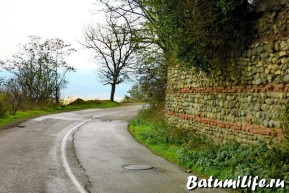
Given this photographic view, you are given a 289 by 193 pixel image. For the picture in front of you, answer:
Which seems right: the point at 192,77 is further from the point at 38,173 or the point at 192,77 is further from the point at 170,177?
the point at 38,173

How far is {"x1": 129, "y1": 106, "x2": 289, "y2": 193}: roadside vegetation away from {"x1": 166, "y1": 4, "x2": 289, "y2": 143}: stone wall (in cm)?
45

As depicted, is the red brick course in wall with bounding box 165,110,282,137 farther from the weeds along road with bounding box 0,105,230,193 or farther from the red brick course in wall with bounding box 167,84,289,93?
the weeds along road with bounding box 0,105,230,193

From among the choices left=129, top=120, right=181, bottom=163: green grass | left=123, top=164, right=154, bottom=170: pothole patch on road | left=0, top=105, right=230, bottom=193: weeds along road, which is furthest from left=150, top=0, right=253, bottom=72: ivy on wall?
left=123, top=164, right=154, bottom=170: pothole patch on road

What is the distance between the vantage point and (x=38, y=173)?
33.1 ft

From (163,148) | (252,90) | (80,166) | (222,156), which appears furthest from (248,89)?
(80,166)

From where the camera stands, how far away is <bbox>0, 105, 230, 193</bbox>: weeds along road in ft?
29.2

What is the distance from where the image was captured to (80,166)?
11.1 m

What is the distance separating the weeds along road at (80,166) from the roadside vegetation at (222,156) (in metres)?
0.54

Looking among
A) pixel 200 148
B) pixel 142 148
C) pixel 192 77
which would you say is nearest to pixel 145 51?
pixel 192 77

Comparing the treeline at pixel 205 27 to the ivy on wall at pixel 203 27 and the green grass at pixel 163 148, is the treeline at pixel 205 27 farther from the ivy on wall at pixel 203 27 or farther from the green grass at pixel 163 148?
the green grass at pixel 163 148

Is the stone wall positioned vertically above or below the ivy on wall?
below

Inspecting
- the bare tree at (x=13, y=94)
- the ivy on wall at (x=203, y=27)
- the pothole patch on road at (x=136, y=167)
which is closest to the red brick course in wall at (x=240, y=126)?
the ivy on wall at (x=203, y=27)

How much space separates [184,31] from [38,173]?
673cm

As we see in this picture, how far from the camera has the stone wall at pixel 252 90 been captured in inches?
397
